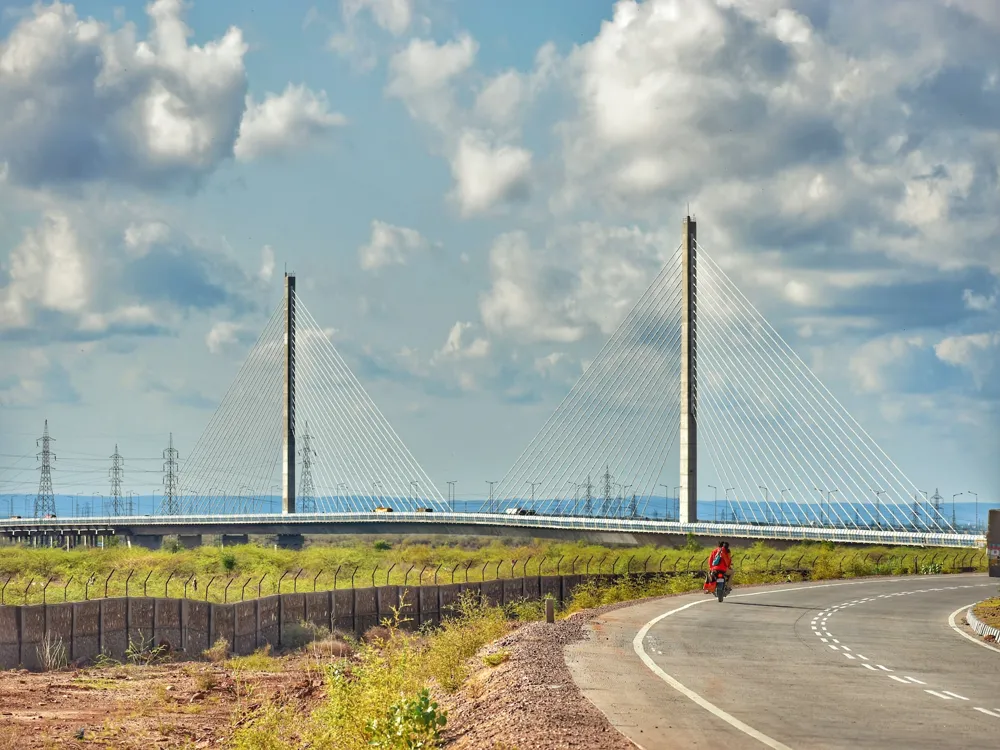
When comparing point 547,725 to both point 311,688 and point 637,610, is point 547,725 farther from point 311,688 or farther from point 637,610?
point 637,610

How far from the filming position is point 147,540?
5827 inches

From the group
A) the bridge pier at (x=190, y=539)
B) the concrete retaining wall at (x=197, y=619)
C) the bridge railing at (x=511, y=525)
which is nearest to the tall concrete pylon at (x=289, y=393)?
the bridge railing at (x=511, y=525)

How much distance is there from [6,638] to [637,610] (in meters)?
15.8

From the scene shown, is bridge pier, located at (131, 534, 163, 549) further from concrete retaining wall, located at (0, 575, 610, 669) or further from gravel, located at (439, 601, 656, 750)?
gravel, located at (439, 601, 656, 750)

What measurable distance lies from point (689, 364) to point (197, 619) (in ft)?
180

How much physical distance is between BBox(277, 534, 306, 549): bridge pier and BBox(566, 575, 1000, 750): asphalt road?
341ft

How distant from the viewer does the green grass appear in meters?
43.0

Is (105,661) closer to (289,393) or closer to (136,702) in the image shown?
(136,702)

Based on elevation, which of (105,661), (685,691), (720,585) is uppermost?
(685,691)

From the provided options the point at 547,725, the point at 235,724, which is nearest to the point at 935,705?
the point at 547,725

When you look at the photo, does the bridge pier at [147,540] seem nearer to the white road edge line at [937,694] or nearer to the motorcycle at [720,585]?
the motorcycle at [720,585]

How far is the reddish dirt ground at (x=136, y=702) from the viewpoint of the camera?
2012 cm

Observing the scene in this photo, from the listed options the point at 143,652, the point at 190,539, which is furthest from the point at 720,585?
the point at 190,539

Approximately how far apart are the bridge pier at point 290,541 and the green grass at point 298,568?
5667cm
